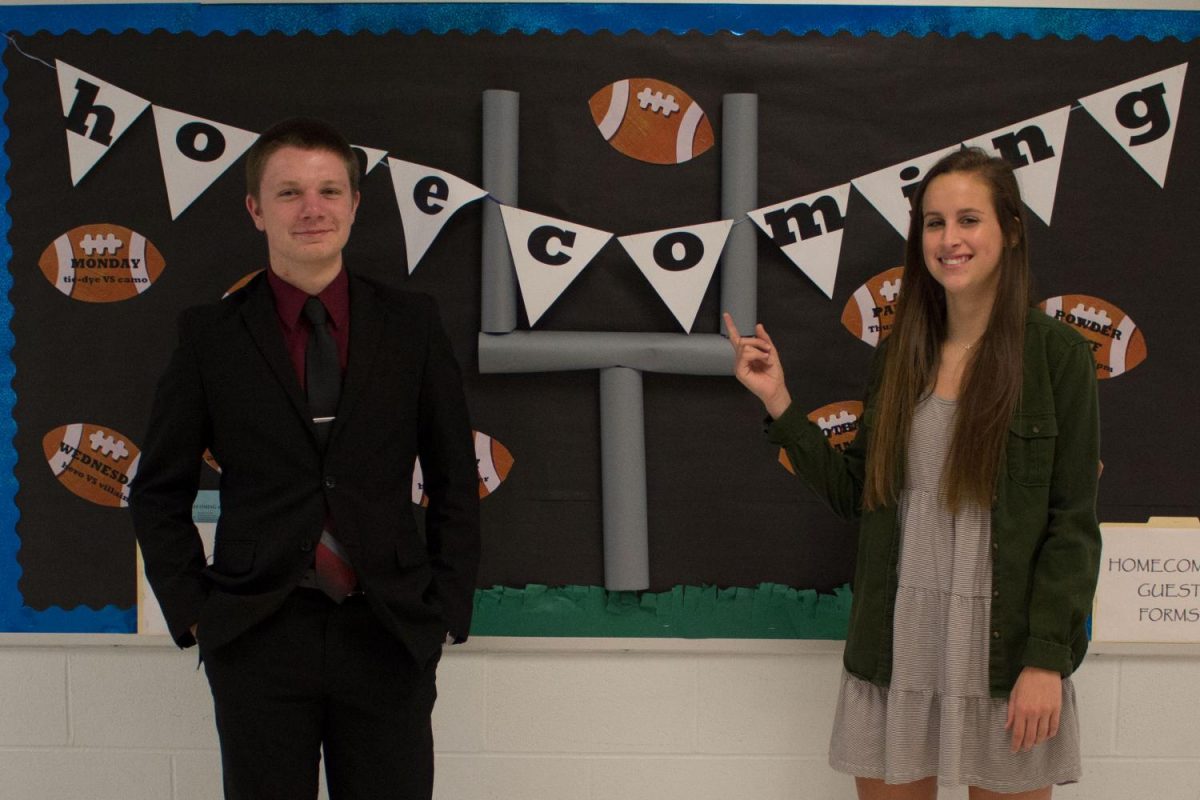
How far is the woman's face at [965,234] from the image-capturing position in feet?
4.71

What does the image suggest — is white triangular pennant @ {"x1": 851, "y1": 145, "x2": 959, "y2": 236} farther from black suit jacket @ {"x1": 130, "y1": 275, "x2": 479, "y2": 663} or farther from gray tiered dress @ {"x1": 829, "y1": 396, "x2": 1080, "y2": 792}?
black suit jacket @ {"x1": 130, "y1": 275, "x2": 479, "y2": 663}

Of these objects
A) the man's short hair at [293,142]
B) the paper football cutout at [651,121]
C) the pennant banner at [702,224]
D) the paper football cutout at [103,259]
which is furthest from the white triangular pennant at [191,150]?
the paper football cutout at [651,121]

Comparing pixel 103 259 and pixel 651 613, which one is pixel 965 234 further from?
pixel 103 259

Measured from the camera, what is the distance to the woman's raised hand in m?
1.62

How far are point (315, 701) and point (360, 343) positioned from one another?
0.55 meters

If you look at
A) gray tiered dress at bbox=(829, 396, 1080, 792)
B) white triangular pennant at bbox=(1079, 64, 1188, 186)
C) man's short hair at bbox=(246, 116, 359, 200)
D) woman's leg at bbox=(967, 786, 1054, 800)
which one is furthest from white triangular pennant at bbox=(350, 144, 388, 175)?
woman's leg at bbox=(967, 786, 1054, 800)

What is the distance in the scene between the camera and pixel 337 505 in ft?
4.67

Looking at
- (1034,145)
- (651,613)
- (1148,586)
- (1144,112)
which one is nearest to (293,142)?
(651,613)

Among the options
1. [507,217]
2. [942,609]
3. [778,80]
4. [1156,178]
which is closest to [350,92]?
[507,217]

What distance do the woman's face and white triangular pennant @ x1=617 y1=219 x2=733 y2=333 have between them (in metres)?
0.52

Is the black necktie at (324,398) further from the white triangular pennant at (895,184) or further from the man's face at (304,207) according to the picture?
the white triangular pennant at (895,184)

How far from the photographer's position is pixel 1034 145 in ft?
6.20

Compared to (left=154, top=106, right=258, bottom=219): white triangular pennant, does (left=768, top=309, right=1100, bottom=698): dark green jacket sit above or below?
below

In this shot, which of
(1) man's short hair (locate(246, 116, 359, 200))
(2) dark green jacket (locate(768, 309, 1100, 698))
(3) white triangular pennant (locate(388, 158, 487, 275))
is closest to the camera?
(2) dark green jacket (locate(768, 309, 1100, 698))
